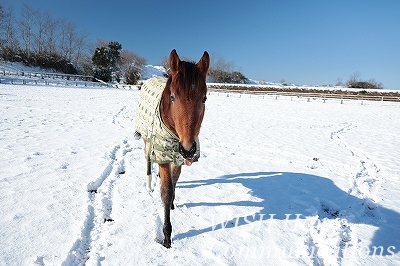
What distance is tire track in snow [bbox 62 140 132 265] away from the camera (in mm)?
2564

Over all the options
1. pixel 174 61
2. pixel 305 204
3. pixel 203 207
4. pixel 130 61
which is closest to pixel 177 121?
pixel 174 61

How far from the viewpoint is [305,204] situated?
404cm

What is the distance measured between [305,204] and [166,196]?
8.11ft

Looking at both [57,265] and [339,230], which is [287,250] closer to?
[339,230]

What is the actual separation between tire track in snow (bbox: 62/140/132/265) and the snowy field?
0.04 feet

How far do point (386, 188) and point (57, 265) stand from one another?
18.4 feet

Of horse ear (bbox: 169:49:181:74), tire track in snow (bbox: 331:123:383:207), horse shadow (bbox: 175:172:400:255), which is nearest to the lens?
horse ear (bbox: 169:49:181:74)

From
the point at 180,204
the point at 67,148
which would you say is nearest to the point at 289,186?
the point at 180,204

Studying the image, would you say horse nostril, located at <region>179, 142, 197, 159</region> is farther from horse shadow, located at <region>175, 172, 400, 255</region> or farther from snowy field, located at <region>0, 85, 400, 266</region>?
horse shadow, located at <region>175, 172, 400, 255</region>

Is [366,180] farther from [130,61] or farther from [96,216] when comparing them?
[130,61]

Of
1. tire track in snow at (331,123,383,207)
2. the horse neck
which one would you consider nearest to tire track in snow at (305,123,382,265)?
tire track in snow at (331,123,383,207)

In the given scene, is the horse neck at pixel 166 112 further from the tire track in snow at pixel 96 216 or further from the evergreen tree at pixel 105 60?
the evergreen tree at pixel 105 60

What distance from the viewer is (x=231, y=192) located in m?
4.36

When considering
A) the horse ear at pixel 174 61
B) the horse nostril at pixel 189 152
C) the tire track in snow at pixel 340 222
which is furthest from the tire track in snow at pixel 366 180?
the horse ear at pixel 174 61
